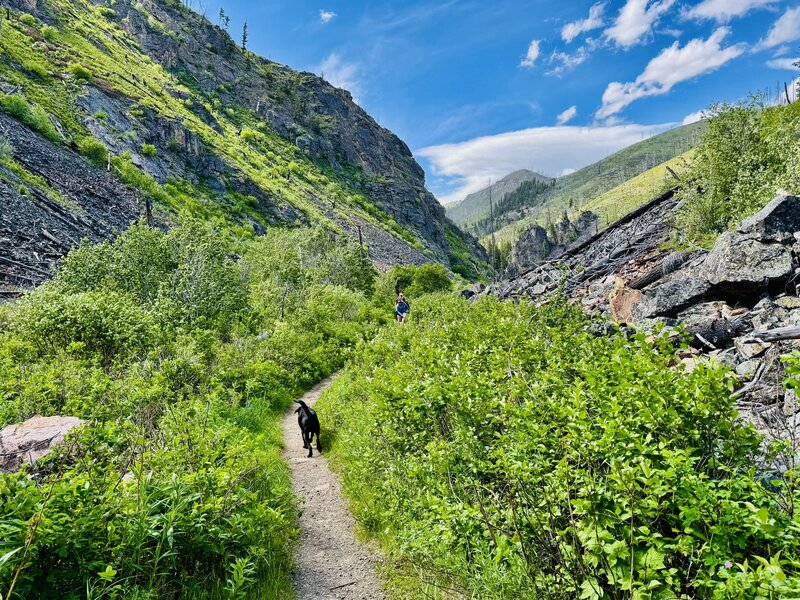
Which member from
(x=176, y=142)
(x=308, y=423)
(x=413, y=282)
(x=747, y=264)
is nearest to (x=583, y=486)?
(x=308, y=423)

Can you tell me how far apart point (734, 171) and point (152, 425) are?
2305 centimetres

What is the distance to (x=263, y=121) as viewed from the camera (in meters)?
104

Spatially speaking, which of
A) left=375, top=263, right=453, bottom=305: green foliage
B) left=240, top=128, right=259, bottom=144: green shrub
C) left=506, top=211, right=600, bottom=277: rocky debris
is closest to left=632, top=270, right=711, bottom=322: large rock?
left=375, top=263, right=453, bottom=305: green foliage

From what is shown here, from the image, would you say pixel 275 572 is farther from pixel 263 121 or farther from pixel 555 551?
pixel 263 121

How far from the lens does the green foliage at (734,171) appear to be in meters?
14.9

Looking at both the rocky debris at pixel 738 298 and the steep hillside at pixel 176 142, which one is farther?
the steep hillside at pixel 176 142

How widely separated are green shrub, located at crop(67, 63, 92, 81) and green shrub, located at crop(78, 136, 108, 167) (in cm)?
2184

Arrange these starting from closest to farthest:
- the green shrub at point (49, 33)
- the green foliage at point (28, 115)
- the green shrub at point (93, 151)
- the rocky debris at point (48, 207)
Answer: the rocky debris at point (48, 207) < the green foliage at point (28, 115) < the green shrub at point (93, 151) < the green shrub at point (49, 33)

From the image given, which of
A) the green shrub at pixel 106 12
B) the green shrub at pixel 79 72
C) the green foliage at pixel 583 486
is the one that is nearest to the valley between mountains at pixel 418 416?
the green foliage at pixel 583 486

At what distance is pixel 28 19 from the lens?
60.8 metres

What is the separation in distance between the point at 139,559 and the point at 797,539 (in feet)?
16.2

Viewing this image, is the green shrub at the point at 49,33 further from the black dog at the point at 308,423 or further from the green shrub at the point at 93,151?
the black dog at the point at 308,423

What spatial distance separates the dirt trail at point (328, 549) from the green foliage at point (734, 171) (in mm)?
15587

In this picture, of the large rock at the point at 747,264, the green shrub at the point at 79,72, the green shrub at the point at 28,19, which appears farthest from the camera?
the green shrub at the point at 28,19
